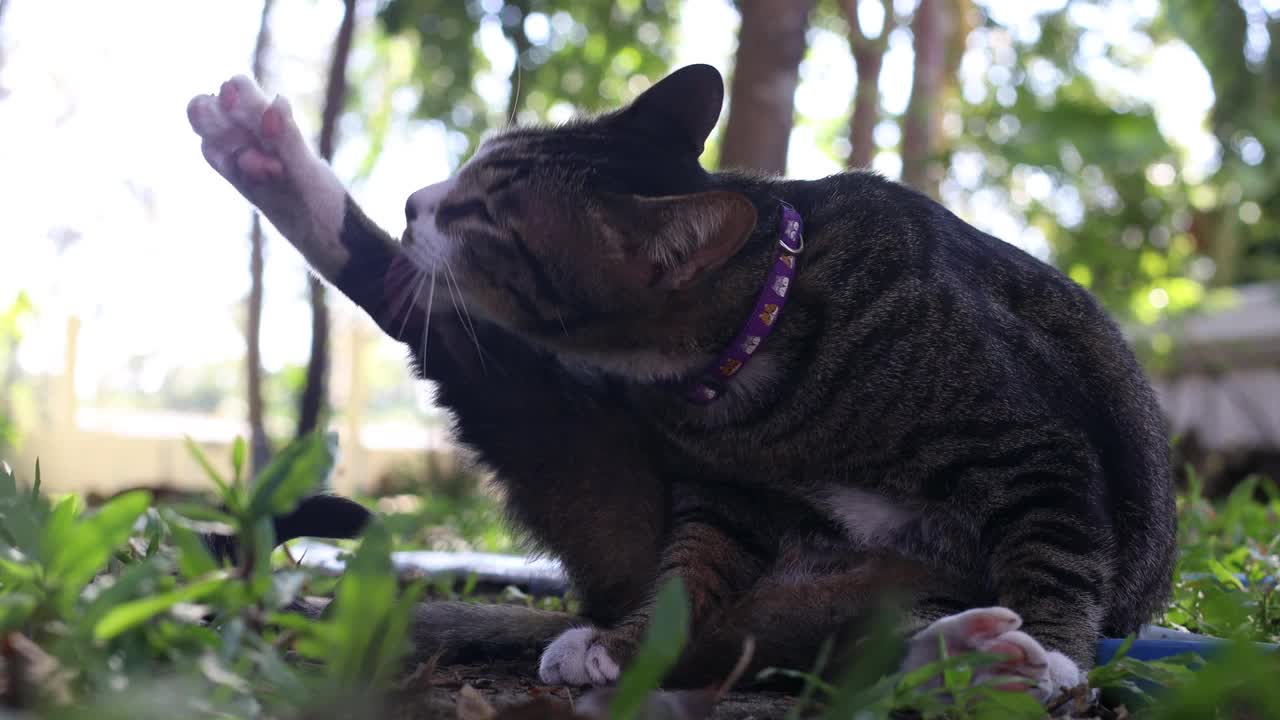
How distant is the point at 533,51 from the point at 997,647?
9.87ft

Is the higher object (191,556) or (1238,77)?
(1238,77)

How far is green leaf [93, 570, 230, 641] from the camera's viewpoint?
788 mm

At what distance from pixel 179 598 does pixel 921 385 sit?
1078mm

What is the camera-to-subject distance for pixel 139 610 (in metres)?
0.79

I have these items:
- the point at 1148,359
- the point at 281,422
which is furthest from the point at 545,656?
the point at 281,422

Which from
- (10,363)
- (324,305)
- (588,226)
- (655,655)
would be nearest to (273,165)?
(588,226)

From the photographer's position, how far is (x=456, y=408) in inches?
61.2

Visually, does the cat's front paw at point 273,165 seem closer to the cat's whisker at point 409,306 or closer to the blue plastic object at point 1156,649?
the cat's whisker at point 409,306

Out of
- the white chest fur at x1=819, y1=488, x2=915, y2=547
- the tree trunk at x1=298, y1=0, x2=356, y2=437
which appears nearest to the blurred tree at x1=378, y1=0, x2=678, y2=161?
the tree trunk at x1=298, y1=0, x2=356, y2=437

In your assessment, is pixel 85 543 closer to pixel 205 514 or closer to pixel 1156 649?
pixel 205 514

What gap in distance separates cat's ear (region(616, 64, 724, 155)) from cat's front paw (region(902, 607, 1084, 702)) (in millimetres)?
926

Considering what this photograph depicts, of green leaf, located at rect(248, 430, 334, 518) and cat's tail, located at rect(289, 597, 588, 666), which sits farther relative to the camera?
cat's tail, located at rect(289, 597, 588, 666)

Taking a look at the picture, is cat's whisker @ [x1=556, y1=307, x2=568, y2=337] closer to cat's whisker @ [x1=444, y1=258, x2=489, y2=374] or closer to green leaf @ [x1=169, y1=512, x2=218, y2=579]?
cat's whisker @ [x1=444, y1=258, x2=489, y2=374]

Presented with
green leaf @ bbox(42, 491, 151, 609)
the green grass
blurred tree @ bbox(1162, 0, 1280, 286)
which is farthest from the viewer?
blurred tree @ bbox(1162, 0, 1280, 286)
